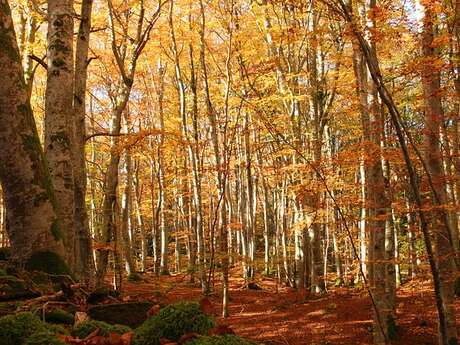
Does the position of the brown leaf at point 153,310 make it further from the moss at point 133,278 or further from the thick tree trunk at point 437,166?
the moss at point 133,278

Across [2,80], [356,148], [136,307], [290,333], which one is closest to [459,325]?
[290,333]

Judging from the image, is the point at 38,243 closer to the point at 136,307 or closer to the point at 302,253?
the point at 136,307

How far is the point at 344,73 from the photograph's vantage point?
50.7 feet

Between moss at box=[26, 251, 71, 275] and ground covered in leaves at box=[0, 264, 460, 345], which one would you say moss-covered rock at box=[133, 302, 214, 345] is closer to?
ground covered in leaves at box=[0, 264, 460, 345]

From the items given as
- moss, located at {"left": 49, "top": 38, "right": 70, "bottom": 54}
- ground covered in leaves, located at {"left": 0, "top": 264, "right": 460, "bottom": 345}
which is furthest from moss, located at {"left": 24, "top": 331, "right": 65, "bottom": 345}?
moss, located at {"left": 49, "top": 38, "right": 70, "bottom": 54}

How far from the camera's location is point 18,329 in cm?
160

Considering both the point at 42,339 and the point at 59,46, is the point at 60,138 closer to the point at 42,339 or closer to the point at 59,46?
the point at 59,46

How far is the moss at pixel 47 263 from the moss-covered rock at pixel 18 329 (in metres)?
2.01

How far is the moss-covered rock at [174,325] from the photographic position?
174 cm

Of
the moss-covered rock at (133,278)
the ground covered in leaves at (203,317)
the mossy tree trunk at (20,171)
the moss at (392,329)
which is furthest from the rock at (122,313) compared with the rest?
the moss-covered rock at (133,278)

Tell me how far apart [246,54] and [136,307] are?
14.7 metres

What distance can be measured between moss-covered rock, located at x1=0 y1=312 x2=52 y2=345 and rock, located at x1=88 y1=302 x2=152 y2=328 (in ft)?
2.16

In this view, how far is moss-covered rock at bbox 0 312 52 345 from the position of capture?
5.15ft

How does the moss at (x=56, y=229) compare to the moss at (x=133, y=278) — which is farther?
the moss at (x=133, y=278)
